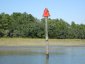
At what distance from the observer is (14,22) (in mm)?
77500

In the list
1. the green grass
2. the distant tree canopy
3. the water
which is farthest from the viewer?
the distant tree canopy

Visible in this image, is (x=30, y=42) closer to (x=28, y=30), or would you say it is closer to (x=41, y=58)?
(x=28, y=30)

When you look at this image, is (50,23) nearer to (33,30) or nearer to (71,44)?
(33,30)

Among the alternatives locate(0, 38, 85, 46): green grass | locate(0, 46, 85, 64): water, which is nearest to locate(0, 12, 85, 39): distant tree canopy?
locate(0, 38, 85, 46): green grass

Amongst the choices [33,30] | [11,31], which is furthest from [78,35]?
[11,31]

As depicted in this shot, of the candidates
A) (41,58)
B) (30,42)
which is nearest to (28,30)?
(30,42)

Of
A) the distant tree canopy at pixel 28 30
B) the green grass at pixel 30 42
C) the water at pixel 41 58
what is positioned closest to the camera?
the water at pixel 41 58

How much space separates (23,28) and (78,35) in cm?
1458

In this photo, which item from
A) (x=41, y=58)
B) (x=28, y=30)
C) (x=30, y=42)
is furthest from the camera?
(x=28, y=30)

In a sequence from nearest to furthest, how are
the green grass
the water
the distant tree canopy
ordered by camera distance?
1. the water
2. the green grass
3. the distant tree canopy

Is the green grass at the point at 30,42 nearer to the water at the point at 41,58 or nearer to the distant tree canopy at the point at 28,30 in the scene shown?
the distant tree canopy at the point at 28,30

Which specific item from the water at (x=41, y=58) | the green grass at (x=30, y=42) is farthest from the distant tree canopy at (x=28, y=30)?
the water at (x=41, y=58)

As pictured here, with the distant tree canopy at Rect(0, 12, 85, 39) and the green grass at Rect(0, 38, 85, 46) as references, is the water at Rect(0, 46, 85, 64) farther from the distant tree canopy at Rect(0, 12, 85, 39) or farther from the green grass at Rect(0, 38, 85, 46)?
the distant tree canopy at Rect(0, 12, 85, 39)

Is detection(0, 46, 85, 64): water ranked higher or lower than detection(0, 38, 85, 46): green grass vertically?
lower
